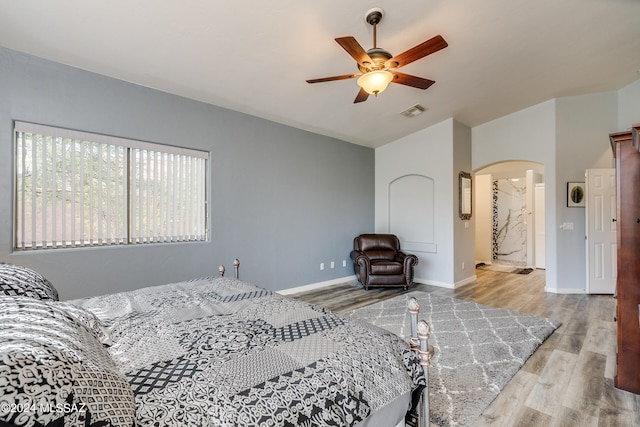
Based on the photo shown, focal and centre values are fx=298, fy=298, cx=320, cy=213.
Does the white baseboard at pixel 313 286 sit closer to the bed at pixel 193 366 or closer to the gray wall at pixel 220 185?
the gray wall at pixel 220 185

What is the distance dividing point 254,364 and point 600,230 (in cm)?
613

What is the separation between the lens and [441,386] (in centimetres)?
227

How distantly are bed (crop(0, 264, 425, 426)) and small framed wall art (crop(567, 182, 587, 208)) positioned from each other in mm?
5360

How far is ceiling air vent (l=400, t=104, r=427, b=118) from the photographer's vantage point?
4.70m

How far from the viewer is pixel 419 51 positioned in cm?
244

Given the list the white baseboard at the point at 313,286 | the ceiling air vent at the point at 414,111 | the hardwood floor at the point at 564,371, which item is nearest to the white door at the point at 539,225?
the hardwood floor at the point at 564,371

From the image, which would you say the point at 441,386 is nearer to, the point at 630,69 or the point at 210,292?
the point at 210,292

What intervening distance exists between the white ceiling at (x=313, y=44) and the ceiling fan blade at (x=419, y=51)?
20.7 inches

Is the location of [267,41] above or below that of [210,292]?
above

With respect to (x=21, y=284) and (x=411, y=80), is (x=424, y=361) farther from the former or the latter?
(x=411, y=80)

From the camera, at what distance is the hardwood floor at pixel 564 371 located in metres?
1.95

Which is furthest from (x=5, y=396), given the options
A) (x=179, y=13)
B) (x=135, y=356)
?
(x=179, y=13)

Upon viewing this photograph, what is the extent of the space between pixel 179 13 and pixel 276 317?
2.52 meters

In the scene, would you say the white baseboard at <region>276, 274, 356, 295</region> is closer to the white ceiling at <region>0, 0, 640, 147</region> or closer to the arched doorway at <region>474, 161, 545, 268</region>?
the white ceiling at <region>0, 0, 640, 147</region>
